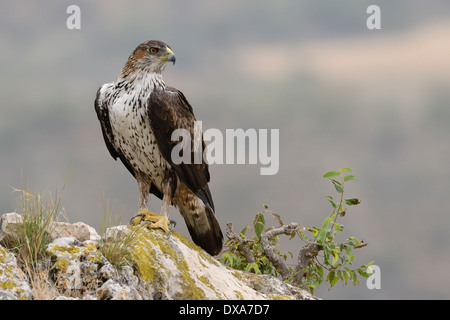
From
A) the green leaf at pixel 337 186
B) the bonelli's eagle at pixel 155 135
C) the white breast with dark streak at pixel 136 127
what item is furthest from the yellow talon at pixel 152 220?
the green leaf at pixel 337 186

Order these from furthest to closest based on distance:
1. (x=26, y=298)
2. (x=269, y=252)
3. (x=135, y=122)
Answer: (x=269, y=252), (x=135, y=122), (x=26, y=298)

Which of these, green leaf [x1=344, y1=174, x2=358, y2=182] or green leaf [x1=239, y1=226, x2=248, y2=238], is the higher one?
green leaf [x1=344, y1=174, x2=358, y2=182]

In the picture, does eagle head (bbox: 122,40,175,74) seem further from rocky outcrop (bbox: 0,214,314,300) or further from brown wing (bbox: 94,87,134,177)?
rocky outcrop (bbox: 0,214,314,300)

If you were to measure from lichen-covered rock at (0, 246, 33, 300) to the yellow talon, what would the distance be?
1609 millimetres

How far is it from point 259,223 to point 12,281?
11.2 feet

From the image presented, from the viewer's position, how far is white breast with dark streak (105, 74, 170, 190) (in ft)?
21.2

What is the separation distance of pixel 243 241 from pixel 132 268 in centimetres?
227

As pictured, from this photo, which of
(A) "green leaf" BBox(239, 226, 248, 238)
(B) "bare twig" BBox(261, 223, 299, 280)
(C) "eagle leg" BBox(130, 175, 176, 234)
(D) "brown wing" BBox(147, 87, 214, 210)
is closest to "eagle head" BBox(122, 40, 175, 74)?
(D) "brown wing" BBox(147, 87, 214, 210)

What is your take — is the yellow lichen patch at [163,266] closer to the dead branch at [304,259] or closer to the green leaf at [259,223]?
the green leaf at [259,223]

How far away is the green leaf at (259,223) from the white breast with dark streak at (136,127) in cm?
148

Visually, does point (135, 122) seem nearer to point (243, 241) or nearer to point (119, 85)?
point (119, 85)
